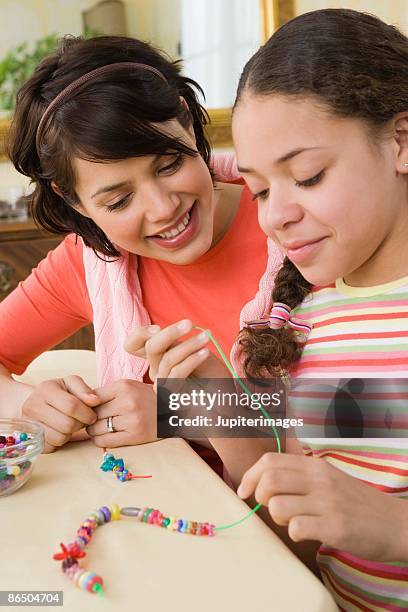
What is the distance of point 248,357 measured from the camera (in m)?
1.18

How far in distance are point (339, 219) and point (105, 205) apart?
18.6 inches

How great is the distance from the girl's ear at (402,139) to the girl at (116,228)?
0.37 m

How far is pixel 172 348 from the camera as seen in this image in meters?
0.95

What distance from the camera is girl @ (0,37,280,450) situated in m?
1.16

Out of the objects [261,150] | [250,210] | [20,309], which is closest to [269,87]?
[261,150]

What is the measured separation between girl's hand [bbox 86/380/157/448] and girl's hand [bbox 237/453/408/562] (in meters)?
0.39

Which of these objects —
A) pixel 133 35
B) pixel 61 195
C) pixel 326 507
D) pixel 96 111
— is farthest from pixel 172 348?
pixel 133 35

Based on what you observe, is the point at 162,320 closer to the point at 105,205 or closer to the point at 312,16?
the point at 105,205

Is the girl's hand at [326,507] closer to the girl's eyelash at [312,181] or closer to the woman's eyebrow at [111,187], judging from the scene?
the girl's eyelash at [312,181]

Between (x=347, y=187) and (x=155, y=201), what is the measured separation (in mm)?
399

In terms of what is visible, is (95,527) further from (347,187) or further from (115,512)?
(347,187)

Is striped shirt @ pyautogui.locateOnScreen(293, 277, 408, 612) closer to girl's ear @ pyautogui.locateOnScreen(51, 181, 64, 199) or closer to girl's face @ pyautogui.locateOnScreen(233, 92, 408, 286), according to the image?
girl's face @ pyautogui.locateOnScreen(233, 92, 408, 286)

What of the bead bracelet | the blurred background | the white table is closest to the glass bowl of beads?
the white table

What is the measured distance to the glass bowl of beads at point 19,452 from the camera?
954 millimetres
